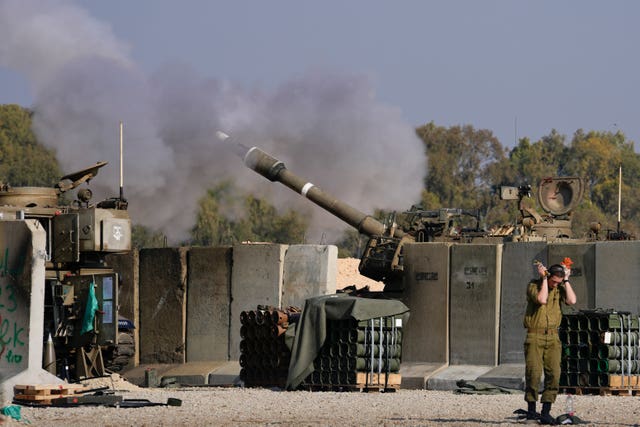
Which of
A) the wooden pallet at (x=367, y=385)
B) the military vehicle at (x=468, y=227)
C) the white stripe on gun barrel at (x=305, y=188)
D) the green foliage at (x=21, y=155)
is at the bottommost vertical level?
the wooden pallet at (x=367, y=385)

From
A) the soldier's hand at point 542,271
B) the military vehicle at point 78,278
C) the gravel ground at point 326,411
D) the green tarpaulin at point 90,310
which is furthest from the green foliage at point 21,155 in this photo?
the soldier's hand at point 542,271

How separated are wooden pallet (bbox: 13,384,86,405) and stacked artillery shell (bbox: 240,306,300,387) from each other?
18.6 feet

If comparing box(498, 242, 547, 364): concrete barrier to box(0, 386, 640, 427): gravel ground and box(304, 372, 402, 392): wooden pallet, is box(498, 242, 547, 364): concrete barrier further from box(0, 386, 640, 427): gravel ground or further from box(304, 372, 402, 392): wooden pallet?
box(0, 386, 640, 427): gravel ground

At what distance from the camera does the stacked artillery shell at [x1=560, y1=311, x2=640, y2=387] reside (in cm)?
2305

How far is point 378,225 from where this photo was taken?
1292 inches

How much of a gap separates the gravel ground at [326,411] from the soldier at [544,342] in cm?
42

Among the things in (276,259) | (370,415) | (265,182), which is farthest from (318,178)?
(370,415)

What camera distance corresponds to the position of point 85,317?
24688 mm

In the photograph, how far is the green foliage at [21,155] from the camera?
6275cm

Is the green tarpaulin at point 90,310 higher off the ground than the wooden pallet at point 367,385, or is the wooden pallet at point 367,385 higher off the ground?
the green tarpaulin at point 90,310

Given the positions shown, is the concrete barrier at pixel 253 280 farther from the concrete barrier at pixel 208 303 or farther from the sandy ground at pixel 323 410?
the sandy ground at pixel 323 410

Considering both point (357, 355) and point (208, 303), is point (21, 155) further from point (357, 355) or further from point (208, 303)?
point (357, 355)

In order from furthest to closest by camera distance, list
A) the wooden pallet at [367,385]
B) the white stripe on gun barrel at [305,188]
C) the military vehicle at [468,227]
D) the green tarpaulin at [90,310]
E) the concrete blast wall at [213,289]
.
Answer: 1. the white stripe on gun barrel at [305,188]
2. the concrete blast wall at [213,289]
3. the military vehicle at [468,227]
4. the green tarpaulin at [90,310]
5. the wooden pallet at [367,385]

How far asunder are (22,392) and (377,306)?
256 inches
